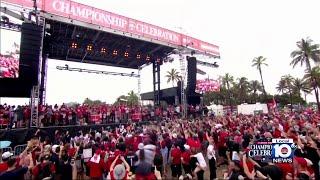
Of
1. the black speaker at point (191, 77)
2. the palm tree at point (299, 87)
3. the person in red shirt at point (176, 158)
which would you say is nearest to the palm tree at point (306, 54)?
the palm tree at point (299, 87)

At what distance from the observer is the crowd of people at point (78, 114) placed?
1598 centimetres

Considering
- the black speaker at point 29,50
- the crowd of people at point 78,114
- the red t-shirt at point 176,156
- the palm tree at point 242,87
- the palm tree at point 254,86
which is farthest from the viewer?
the palm tree at point 254,86

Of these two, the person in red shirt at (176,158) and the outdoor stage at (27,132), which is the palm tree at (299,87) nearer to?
the outdoor stage at (27,132)

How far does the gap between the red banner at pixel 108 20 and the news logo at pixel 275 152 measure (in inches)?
610

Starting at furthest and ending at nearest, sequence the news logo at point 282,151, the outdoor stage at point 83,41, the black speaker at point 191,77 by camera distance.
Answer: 1. the black speaker at point 191,77
2. the outdoor stage at point 83,41
3. the news logo at point 282,151

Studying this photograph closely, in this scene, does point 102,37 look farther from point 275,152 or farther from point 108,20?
point 275,152

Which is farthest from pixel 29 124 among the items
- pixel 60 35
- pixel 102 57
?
pixel 102 57

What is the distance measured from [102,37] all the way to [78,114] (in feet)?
23.8

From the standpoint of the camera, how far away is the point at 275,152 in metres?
6.10

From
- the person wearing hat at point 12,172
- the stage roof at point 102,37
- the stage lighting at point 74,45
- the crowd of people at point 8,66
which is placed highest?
the stage roof at point 102,37

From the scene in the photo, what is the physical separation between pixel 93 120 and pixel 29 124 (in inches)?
200

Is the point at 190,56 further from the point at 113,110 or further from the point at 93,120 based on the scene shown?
the point at 93,120

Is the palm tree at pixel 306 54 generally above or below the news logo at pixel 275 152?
above

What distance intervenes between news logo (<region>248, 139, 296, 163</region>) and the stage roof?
1540 cm
